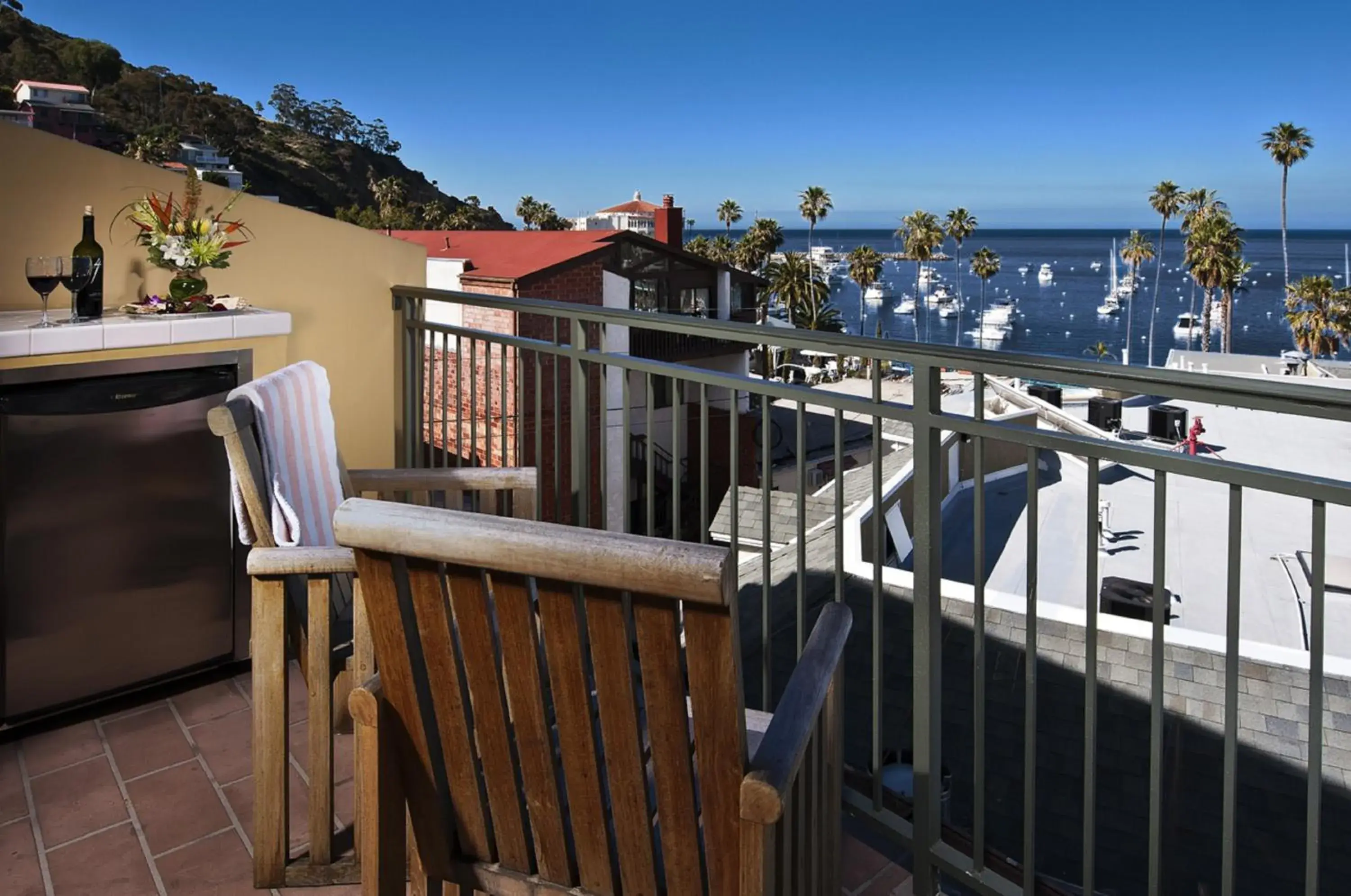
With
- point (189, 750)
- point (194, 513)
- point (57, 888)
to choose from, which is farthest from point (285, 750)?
point (194, 513)

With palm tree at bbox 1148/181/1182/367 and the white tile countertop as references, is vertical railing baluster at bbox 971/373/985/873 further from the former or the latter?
palm tree at bbox 1148/181/1182/367

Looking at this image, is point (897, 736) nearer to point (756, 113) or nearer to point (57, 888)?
point (57, 888)

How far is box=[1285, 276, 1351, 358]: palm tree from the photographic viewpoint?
42.7 m

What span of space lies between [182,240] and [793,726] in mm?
2525

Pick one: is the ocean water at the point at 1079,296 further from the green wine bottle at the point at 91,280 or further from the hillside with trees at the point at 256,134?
the green wine bottle at the point at 91,280

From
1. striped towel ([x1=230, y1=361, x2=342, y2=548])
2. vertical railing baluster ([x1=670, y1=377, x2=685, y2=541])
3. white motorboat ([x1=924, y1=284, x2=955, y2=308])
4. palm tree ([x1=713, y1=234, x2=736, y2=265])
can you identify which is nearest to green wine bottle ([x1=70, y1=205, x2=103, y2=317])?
striped towel ([x1=230, y1=361, x2=342, y2=548])

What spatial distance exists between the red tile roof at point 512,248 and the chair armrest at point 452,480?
56.5ft

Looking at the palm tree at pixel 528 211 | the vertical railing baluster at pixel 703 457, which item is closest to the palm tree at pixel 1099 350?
the palm tree at pixel 528 211

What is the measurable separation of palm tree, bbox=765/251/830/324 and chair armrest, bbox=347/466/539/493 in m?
42.0

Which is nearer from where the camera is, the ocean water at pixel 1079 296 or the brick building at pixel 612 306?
the brick building at pixel 612 306

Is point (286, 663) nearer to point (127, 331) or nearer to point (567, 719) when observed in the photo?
point (567, 719)

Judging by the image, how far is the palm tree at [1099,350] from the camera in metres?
62.9

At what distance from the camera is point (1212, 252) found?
45.6 meters

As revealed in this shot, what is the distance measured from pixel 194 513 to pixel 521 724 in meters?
1.78
